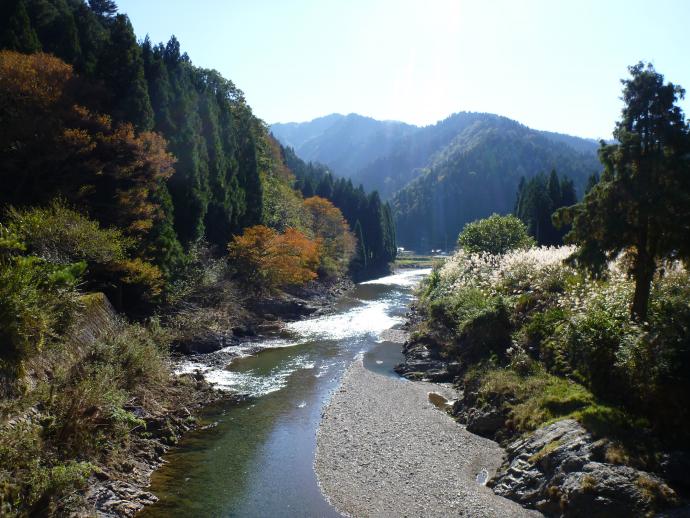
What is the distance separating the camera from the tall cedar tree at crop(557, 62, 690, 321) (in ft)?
38.0

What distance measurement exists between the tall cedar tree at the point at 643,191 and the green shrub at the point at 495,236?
933 inches

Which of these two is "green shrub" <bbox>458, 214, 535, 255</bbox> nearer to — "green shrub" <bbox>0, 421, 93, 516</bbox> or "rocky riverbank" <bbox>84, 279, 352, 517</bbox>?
"rocky riverbank" <bbox>84, 279, 352, 517</bbox>

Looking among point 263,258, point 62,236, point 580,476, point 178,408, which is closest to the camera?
point 580,476

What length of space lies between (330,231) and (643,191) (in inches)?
2037

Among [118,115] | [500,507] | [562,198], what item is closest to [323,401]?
[500,507]

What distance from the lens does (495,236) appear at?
3778 cm

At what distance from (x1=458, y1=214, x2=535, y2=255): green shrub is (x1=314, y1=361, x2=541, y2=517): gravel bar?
68.7ft

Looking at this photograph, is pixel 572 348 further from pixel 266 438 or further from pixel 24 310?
pixel 24 310

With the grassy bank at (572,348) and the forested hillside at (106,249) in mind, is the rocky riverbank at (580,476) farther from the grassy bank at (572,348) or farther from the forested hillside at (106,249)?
the forested hillside at (106,249)

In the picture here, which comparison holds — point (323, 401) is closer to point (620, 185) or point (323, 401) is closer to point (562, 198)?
point (620, 185)

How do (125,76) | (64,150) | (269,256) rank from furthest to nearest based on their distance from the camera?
(269,256)
(125,76)
(64,150)

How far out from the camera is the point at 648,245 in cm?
1260

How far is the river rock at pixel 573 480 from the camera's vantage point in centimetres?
928

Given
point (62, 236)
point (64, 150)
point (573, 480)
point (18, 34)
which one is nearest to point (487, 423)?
point (573, 480)
